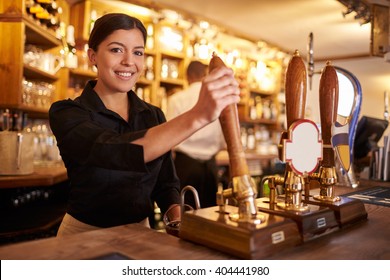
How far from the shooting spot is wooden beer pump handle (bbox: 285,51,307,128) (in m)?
0.94

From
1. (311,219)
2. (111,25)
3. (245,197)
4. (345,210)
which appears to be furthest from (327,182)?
(111,25)

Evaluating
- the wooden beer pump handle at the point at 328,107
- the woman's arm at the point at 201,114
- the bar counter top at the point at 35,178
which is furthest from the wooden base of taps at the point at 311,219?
the bar counter top at the point at 35,178

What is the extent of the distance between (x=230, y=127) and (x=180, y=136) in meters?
0.11

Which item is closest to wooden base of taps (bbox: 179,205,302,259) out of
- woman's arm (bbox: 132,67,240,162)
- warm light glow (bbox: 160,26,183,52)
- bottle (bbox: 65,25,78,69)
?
woman's arm (bbox: 132,67,240,162)

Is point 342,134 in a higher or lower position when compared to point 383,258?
higher

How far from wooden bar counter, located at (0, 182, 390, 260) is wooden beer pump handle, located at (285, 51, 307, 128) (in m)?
0.30

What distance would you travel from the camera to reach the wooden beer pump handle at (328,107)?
1076mm

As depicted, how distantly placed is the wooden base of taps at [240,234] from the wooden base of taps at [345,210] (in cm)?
21

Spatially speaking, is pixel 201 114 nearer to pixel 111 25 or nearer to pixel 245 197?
pixel 245 197

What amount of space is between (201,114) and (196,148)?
2.95 meters

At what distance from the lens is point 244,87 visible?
19.7 ft

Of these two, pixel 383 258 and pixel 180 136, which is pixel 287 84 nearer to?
pixel 180 136

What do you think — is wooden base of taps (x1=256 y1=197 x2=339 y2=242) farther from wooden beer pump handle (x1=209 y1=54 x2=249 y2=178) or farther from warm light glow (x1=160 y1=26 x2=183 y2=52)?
warm light glow (x1=160 y1=26 x2=183 y2=52)

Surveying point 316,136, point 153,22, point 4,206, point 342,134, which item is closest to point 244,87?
point 153,22
